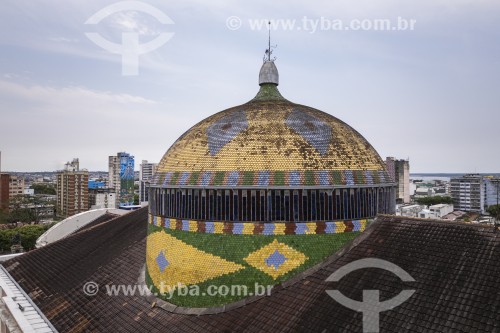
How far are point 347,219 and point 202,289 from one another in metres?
5.71

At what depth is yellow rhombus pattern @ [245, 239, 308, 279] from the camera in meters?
14.0

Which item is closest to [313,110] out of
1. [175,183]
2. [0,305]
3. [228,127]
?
[228,127]

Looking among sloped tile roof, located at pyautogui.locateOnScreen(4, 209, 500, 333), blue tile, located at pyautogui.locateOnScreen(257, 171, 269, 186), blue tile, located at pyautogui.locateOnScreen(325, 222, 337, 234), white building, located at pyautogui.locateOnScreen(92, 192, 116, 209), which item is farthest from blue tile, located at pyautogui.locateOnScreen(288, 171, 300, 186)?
white building, located at pyautogui.locateOnScreen(92, 192, 116, 209)

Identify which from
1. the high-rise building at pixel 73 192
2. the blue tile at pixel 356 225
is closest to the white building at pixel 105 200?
the high-rise building at pixel 73 192

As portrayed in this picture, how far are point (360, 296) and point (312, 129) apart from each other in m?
7.08

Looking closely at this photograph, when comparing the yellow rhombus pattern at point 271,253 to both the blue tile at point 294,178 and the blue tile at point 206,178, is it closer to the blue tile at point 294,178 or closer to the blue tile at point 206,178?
the blue tile at point 294,178

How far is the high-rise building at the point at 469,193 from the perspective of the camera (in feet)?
320

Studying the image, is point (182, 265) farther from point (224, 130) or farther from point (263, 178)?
point (224, 130)

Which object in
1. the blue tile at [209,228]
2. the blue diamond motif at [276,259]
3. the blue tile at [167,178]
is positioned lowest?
the blue diamond motif at [276,259]

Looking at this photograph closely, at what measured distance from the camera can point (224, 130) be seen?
16625mm

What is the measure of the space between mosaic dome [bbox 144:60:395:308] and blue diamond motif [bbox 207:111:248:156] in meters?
0.05

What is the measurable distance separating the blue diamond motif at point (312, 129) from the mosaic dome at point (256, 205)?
45mm

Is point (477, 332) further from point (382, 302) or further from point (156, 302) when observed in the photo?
point (156, 302)

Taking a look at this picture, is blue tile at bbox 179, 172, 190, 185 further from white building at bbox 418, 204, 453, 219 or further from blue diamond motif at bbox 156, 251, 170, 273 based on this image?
white building at bbox 418, 204, 453, 219
